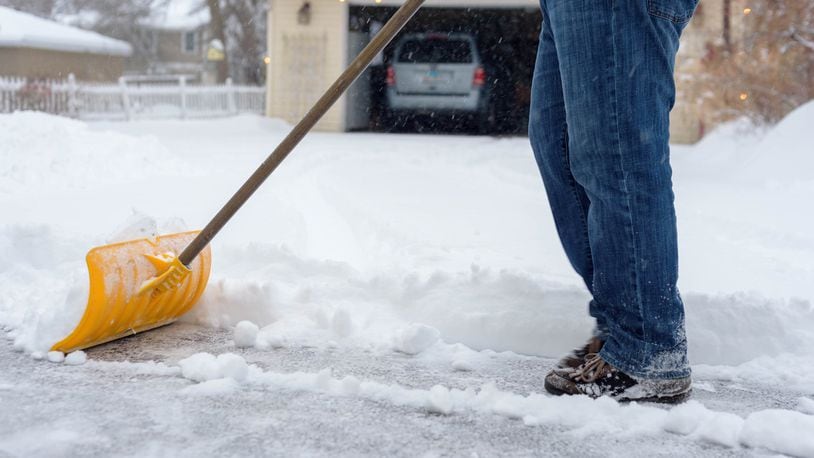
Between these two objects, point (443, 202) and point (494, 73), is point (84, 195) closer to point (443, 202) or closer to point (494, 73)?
A: point (443, 202)

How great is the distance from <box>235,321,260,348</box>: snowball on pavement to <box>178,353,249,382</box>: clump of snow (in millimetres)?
253

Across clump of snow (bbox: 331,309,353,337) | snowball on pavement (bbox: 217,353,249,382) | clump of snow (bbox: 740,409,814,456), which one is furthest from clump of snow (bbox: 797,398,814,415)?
snowball on pavement (bbox: 217,353,249,382)

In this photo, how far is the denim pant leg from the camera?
92.2 inches

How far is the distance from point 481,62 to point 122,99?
25.3 feet

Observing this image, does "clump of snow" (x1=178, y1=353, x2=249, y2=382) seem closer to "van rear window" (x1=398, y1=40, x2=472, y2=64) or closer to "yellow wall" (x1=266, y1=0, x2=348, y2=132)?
"van rear window" (x1=398, y1=40, x2=472, y2=64)

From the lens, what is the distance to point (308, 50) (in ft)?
56.3

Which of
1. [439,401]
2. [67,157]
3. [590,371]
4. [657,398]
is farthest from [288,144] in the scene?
[67,157]

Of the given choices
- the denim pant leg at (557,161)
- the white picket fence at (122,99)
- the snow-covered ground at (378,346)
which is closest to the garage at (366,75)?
the white picket fence at (122,99)

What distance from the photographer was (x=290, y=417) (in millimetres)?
1841

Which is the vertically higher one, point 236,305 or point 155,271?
point 155,271

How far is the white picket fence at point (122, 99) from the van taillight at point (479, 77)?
7.26 meters

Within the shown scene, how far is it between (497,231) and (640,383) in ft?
9.68

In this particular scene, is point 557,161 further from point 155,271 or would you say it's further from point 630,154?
point 155,271

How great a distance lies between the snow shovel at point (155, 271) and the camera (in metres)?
2.27
